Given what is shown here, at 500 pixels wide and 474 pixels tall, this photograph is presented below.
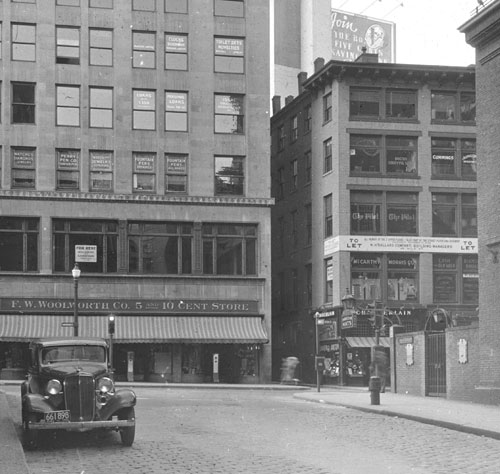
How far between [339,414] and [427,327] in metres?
27.1

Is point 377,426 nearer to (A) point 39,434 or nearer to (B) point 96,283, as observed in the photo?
(A) point 39,434

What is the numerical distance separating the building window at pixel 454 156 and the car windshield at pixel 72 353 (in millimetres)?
36582

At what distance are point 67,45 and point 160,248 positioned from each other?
11464 millimetres

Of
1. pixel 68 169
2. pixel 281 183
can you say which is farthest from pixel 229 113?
pixel 281 183

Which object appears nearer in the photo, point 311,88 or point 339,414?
point 339,414

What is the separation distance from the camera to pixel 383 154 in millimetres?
50469

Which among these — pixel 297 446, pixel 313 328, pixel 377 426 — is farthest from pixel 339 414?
pixel 313 328

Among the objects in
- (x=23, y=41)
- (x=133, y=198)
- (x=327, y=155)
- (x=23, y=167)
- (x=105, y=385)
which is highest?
(x=23, y=41)

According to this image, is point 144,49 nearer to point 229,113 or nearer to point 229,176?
point 229,113

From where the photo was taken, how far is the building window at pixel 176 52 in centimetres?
4912

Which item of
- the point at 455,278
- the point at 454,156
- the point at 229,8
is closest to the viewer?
the point at 229,8

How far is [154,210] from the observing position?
1890 inches

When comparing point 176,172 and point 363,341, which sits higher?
point 176,172

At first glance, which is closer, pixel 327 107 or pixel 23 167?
pixel 23 167
